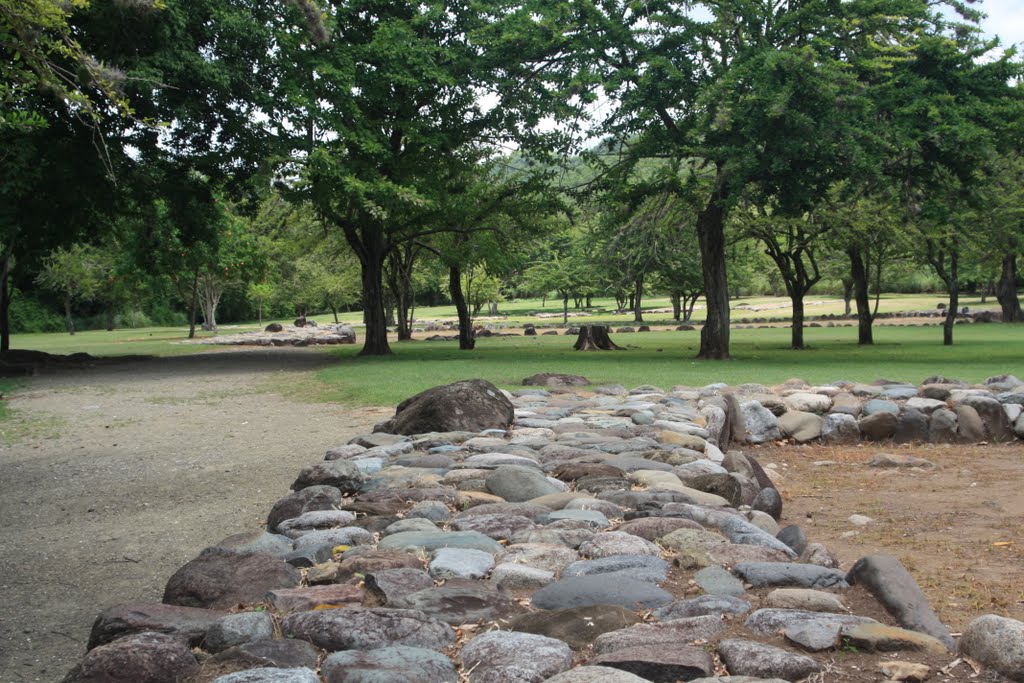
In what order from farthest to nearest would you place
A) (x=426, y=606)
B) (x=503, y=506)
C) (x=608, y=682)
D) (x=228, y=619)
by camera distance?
(x=503, y=506), (x=426, y=606), (x=228, y=619), (x=608, y=682)

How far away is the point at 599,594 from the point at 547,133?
1891 centimetres

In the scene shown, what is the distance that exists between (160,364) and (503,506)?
18074mm

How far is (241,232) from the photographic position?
3253cm

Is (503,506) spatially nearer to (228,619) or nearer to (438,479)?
(438,479)

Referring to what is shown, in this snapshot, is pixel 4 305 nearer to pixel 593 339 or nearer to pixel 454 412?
pixel 593 339

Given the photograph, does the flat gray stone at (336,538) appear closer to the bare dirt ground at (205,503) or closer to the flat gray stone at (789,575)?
the bare dirt ground at (205,503)

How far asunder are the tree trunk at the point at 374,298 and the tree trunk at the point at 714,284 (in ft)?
27.9

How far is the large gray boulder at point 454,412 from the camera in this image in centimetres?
878

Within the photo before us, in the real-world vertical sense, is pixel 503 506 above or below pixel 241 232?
below

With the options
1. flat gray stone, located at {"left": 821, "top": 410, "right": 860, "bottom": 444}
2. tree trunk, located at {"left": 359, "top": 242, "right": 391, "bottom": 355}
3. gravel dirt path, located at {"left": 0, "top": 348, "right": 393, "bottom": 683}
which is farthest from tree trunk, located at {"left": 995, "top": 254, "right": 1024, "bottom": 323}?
gravel dirt path, located at {"left": 0, "top": 348, "right": 393, "bottom": 683}

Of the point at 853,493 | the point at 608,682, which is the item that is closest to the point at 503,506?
the point at 608,682

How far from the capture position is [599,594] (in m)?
4.09

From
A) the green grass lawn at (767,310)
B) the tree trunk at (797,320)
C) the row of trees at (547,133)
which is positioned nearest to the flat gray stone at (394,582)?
the row of trees at (547,133)

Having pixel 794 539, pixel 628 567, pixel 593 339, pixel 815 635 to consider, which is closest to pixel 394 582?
pixel 628 567
